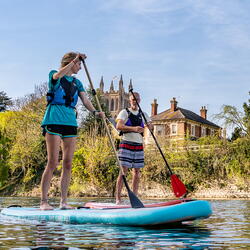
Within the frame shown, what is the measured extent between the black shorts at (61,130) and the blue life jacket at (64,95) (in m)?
0.30

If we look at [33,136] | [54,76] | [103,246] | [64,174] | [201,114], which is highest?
[201,114]

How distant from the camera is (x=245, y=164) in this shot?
22188mm

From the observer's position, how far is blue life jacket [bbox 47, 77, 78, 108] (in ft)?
18.6

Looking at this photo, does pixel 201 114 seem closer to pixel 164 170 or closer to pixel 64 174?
pixel 164 170

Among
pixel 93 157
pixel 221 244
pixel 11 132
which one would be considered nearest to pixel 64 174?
pixel 221 244

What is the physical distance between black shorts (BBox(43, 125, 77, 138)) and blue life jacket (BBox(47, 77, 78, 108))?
0.30 metres

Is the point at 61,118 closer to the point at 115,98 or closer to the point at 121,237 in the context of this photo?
the point at 121,237

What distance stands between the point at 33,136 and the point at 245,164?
17.1 m

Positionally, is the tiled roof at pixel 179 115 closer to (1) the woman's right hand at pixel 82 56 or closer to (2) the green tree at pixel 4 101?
(2) the green tree at pixel 4 101

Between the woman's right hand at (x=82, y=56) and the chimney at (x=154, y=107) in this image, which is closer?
the woman's right hand at (x=82, y=56)

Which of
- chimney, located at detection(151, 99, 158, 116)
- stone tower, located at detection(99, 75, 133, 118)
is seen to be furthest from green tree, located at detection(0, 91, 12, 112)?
stone tower, located at detection(99, 75, 133, 118)

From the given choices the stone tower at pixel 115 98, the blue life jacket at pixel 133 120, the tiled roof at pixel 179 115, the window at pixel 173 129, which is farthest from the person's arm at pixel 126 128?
the stone tower at pixel 115 98

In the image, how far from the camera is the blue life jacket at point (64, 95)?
568 centimetres

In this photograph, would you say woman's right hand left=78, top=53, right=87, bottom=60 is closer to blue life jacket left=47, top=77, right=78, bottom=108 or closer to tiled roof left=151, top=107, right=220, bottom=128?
blue life jacket left=47, top=77, right=78, bottom=108
